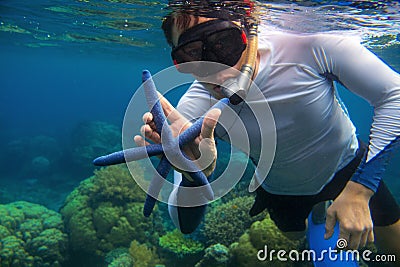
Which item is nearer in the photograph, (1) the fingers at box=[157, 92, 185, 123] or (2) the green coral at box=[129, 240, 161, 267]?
(1) the fingers at box=[157, 92, 185, 123]

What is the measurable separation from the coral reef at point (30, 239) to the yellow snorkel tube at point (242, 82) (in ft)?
22.3

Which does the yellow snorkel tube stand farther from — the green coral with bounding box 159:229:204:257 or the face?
the green coral with bounding box 159:229:204:257

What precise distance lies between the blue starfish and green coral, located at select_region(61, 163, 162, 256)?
591 cm

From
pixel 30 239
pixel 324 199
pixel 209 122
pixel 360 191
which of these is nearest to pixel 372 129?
pixel 360 191

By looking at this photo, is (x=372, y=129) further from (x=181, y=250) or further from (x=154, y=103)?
(x=181, y=250)

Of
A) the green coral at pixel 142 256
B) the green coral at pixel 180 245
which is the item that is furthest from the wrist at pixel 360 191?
the green coral at pixel 142 256

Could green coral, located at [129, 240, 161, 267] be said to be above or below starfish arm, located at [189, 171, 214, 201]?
below

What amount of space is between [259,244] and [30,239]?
5364mm

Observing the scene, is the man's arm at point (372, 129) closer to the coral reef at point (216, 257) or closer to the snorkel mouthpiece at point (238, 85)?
the snorkel mouthpiece at point (238, 85)

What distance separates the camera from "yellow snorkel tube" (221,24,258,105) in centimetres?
236

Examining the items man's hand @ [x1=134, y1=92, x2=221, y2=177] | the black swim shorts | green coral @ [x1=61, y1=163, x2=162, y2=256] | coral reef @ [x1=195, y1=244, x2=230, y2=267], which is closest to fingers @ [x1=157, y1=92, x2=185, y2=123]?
man's hand @ [x1=134, y1=92, x2=221, y2=177]

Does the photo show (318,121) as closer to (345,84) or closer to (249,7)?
(345,84)

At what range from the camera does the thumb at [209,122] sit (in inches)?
79.7

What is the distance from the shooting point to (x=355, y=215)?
2135mm
